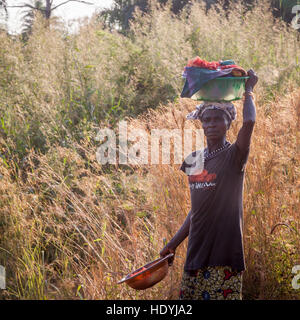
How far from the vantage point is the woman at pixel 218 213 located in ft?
5.57

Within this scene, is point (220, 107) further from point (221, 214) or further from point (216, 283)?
point (216, 283)

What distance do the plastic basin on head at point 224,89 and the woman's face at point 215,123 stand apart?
93 mm

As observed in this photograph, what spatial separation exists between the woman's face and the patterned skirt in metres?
0.62

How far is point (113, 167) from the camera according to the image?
4473 mm

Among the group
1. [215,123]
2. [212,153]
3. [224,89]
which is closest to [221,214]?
[212,153]

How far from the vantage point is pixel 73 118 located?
16.9ft

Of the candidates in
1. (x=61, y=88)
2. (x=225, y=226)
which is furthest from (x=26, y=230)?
(x=61, y=88)

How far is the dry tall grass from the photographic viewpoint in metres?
2.48

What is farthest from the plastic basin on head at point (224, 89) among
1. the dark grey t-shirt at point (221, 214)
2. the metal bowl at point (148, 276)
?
the metal bowl at point (148, 276)

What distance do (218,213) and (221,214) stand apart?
0.05 feet

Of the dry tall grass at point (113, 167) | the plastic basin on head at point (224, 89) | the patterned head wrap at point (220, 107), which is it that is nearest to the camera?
the plastic basin on head at point (224, 89)

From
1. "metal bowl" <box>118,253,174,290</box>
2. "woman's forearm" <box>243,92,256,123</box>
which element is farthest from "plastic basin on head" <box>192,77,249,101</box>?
"metal bowl" <box>118,253,174,290</box>

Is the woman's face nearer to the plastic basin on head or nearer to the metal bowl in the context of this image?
the plastic basin on head

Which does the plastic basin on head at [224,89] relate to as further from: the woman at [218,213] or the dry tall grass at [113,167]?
the dry tall grass at [113,167]
